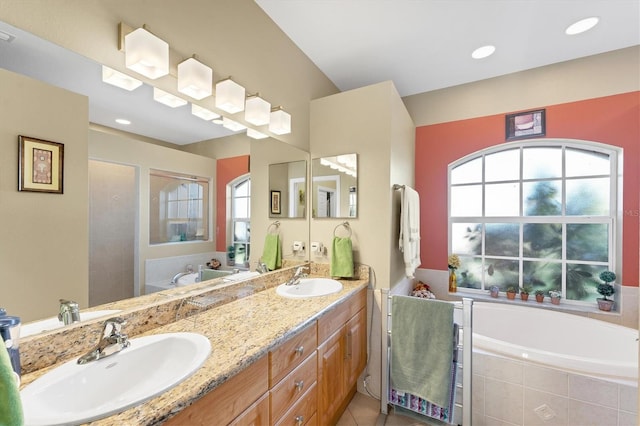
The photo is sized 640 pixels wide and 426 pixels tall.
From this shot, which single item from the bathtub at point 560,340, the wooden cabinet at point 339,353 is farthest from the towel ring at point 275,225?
the bathtub at point 560,340

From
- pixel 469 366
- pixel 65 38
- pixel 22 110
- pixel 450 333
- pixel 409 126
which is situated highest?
pixel 409 126

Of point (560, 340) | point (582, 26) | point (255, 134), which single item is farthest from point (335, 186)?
point (560, 340)

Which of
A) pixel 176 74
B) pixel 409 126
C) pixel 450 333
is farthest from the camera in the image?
pixel 409 126

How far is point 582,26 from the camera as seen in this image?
1940 mm

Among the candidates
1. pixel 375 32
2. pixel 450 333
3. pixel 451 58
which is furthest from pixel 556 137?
pixel 450 333

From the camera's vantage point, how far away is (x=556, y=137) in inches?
96.0

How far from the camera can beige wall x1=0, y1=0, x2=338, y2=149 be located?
92cm

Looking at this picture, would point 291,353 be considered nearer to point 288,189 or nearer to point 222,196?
point 222,196

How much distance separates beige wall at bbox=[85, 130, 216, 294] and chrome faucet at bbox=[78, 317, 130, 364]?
223 millimetres

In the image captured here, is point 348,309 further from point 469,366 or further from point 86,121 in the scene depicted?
point 86,121

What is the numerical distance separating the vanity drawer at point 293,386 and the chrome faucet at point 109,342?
598 millimetres

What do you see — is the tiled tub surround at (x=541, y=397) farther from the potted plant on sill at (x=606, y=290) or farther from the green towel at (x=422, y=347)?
the potted plant on sill at (x=606, y=290)

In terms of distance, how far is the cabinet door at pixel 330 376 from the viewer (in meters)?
1.47

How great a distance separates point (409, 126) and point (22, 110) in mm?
2766
